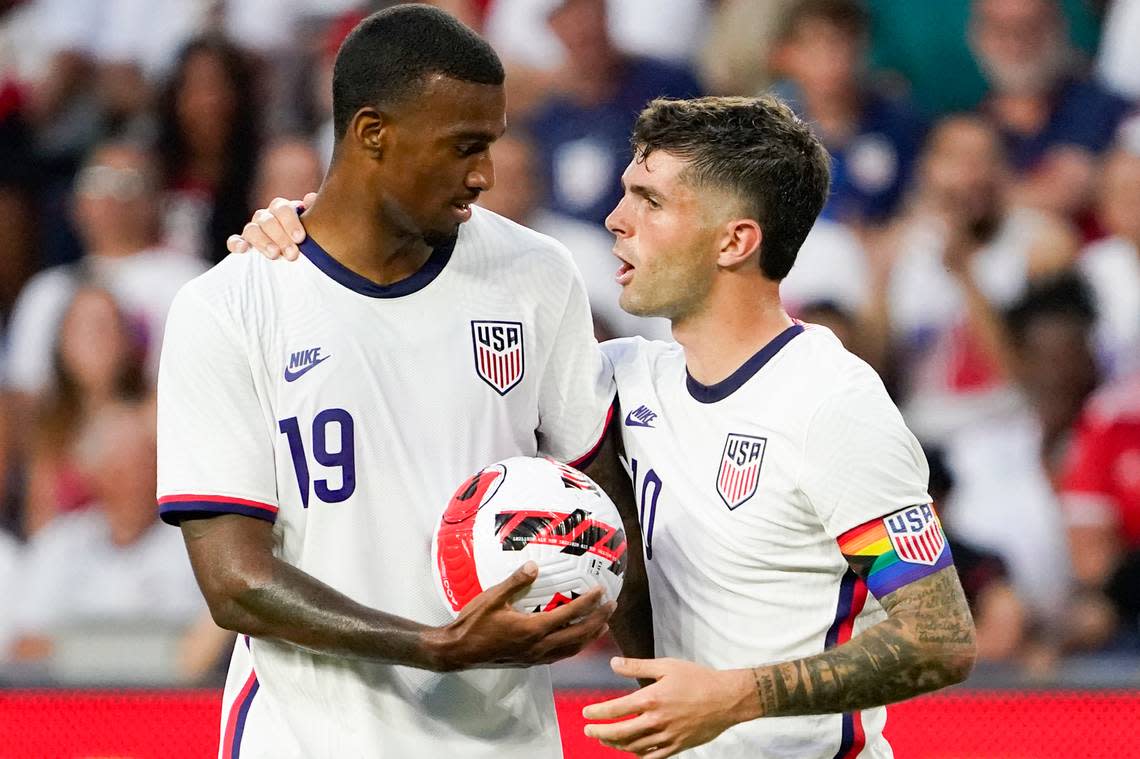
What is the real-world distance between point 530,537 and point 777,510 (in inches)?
21.8

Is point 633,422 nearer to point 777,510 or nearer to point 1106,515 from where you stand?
point 777,510

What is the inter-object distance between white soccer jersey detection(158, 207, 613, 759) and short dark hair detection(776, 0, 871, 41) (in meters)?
4.37

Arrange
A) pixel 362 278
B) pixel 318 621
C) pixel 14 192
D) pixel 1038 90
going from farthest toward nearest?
pixel 14 192 < pixel 1038 90 < pixel 362 278 < pixel 318 621

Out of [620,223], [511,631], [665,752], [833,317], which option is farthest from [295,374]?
[833,317]

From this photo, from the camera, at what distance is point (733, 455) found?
129 inches

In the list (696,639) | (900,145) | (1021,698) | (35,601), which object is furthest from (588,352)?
(35,601)

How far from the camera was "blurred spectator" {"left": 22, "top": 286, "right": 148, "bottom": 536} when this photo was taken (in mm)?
7613

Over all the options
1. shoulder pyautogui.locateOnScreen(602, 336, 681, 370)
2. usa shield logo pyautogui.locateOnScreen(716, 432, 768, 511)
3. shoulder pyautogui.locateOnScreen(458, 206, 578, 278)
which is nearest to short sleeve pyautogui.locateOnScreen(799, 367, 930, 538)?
usa shield logo pyautogui.locateOnScreen(716, 432, 768, 511)

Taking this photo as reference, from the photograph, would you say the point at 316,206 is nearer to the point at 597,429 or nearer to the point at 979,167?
the point at 597,429

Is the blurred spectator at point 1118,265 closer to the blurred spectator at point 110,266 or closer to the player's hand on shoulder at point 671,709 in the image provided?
the blurred spectator at point 110,266

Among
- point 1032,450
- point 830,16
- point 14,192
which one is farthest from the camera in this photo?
point 14,192

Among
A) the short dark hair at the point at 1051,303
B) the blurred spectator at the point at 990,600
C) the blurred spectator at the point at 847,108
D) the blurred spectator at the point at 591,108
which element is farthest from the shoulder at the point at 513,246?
the short dark hair at the point at 1051,303

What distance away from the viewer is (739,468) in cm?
325

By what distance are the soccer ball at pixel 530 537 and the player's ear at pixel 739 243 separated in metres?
0.66
